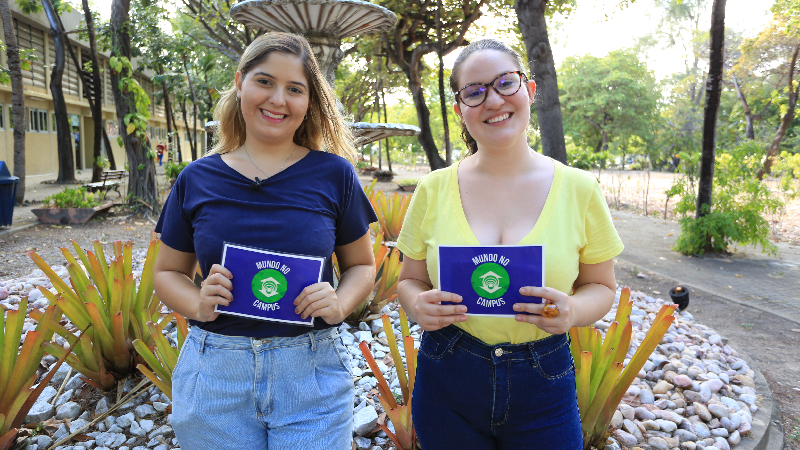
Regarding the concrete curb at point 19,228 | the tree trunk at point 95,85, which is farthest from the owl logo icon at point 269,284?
the tree trunk at point 95,85

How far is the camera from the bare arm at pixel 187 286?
1299 millimetres

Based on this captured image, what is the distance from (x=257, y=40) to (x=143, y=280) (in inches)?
66.1

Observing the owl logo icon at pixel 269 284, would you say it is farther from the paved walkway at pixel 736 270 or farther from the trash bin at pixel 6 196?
the trash bin at pixel 6 196

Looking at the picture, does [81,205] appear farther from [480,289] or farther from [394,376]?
[480,289]

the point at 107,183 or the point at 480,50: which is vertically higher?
the point at 480,50

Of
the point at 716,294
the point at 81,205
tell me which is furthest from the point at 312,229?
the point at 81,205

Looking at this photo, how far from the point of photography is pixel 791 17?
15391mm

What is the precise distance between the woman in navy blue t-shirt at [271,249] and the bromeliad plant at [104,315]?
1.18m

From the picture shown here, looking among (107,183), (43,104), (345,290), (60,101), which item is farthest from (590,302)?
(43,104)

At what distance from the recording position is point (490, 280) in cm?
124

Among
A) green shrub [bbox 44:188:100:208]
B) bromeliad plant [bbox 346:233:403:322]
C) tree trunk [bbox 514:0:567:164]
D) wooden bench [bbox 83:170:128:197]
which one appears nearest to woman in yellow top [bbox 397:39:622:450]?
bromeliad plant [bbox 346:233:403:322]

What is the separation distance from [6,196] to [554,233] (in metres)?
9.36

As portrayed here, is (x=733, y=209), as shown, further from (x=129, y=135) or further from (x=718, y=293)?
(x=129, y=135)

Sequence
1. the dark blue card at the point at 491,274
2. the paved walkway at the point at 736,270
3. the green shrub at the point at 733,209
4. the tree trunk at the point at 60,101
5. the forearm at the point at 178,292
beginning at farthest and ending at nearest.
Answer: the tree trunk at the point at 60,101, the green shrub at the point at 733,209, the paved walkway at the point at 736,270, the forearm at the point at 178,292, the dark blue card at the point at 491,274
